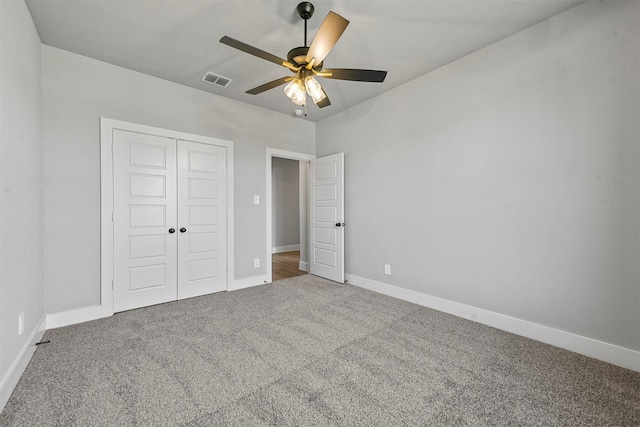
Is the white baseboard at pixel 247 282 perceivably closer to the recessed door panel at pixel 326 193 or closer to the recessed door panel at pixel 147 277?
the recessed door panel at pixel 147 277

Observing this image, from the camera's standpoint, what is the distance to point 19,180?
1935mm

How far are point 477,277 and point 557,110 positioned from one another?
1.68 m

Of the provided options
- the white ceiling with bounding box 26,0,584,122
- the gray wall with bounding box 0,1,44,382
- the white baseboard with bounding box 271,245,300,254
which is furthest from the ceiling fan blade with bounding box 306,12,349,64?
the white baseboard with bounding box 271,245,300,254

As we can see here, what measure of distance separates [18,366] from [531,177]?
4264 millimetres

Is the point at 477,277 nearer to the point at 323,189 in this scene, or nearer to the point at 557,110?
the point at 557,110

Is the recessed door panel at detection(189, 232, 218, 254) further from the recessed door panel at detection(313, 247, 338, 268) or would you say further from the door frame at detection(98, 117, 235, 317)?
the recessed door panel at detection(313, 247, 338, 268)

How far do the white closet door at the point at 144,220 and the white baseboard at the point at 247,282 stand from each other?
0.77 meters

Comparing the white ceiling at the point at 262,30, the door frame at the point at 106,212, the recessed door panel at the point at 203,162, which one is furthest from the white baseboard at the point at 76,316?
the white ceiling at the point at 262,30

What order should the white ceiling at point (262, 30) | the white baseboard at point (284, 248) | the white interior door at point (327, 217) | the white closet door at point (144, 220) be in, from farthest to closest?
the white baseboard at point (284, 248), the white interior door at point (327, 217), the white closet door at point (144, 220), the white ceiling at point (262, 30)

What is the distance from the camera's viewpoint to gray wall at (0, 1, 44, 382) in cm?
166

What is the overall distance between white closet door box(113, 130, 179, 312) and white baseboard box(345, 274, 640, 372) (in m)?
2.99

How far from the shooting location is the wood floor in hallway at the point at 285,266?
15.7 feet

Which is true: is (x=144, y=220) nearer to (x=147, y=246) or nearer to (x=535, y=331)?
(x=147, y=246)

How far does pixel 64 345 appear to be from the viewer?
7.52 ft
